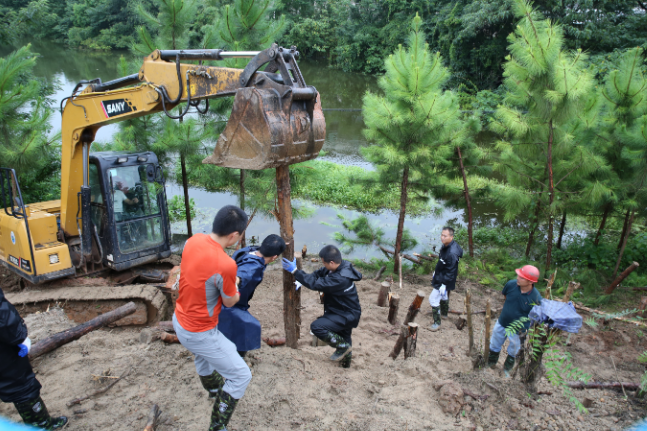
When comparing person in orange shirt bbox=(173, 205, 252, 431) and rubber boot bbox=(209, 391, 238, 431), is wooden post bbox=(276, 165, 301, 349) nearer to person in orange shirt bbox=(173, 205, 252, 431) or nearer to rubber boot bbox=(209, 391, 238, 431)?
person in orange shirt bbox=(173, 205, 252, 431)

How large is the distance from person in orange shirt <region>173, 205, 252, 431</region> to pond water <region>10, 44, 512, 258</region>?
21.3 ft

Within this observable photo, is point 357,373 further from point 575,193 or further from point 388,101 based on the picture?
point 575,193

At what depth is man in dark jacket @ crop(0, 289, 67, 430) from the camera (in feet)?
10.7

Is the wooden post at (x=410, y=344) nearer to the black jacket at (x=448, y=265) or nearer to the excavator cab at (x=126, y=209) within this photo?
the black jacket at (x=448, y=265)

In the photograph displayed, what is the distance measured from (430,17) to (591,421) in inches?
1151

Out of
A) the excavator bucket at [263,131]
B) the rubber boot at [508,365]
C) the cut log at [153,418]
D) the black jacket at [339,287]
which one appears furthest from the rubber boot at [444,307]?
the cut log at [153,418]

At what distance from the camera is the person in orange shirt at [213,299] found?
117 inches

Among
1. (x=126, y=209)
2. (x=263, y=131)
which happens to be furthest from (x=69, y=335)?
(x=263, y=131)

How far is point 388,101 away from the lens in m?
7.82

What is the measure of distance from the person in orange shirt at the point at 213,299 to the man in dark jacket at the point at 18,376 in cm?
130

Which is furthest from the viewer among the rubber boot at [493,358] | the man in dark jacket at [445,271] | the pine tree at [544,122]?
the pine tree at [544,122]

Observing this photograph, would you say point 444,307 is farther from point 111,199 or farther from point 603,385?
point 111,199

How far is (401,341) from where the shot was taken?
15.6 feet

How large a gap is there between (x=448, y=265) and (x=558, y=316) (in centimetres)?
210
